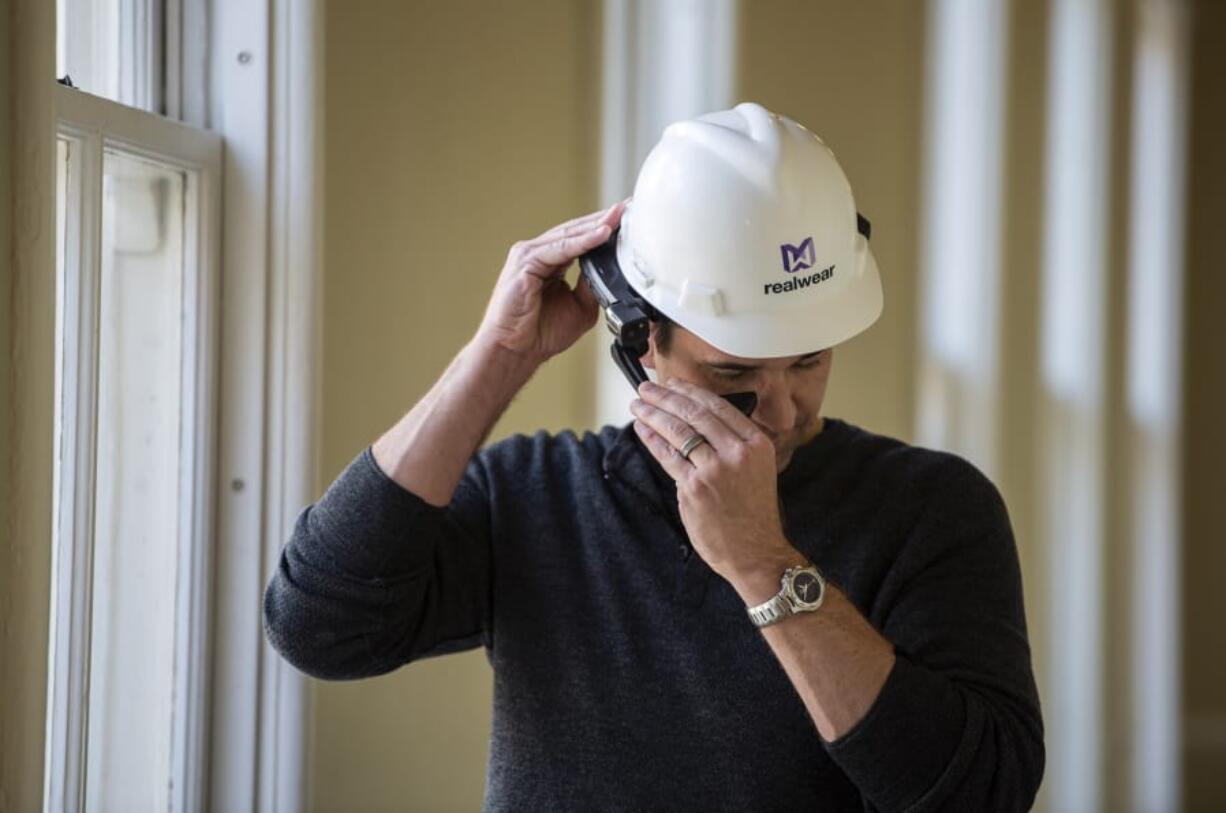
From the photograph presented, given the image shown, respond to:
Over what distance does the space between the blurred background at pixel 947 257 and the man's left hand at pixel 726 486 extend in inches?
29.4

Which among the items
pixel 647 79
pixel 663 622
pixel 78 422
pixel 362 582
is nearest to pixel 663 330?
pixel 663 622

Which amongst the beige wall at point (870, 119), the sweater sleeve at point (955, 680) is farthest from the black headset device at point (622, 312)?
the beige wall at point (870, 119)

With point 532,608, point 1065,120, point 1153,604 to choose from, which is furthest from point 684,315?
point 1153,604

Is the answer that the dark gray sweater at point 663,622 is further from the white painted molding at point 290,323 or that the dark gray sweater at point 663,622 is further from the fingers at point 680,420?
the white painted molding at point 290,323

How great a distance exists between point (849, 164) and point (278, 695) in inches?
84.9

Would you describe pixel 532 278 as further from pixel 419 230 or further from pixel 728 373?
pixel 419 230

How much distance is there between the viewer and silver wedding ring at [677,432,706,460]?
1324 millimetres

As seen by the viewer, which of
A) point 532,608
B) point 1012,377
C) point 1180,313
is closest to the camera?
point 532,608

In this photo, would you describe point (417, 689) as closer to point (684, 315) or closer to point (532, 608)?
point (532, 608)

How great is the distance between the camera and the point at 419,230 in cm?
210

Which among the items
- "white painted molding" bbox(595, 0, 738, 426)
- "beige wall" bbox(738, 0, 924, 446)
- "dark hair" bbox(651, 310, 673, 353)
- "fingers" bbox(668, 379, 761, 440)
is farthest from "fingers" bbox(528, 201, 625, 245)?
"beige wall" bbox(738, 0, 924, 446)

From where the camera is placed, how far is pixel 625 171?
2648 mm

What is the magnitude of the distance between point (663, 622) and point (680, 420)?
250mm

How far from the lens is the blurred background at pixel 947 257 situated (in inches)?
80.3
